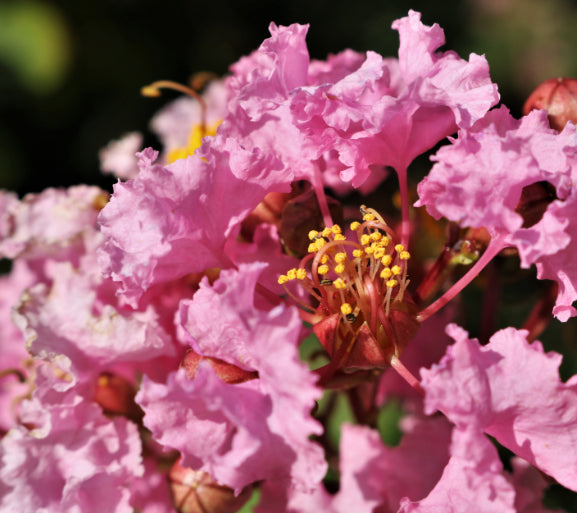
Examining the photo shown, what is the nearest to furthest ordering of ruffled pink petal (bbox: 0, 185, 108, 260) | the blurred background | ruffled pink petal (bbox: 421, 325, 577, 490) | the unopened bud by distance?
ruffled pink petal (bbox: 421, 325, 577, 490) < the unopened bud < ruffled pink petal (bbox: 0, 185, 108, 260) < the blurred background

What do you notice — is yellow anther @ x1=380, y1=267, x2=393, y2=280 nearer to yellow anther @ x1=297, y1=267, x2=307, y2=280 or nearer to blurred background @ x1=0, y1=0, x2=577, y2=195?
yellow anther @ x1=297, y1=267, x2=307, y2=280

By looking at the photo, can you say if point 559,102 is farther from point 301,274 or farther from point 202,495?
point 202,495

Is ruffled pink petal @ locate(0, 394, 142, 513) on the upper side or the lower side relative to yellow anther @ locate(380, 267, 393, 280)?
lower

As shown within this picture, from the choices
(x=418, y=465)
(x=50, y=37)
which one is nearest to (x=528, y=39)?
(x=50, y=37)

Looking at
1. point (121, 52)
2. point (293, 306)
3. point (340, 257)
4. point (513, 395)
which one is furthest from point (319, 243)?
point (121, 52)

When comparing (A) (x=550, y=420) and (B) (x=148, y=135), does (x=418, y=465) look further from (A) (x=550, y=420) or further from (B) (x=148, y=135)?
(B) (x=148, y=135)

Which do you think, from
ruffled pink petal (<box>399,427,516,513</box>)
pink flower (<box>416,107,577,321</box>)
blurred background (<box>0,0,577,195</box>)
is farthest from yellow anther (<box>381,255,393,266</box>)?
blurred background (<box>0,0,577,195</box>)
